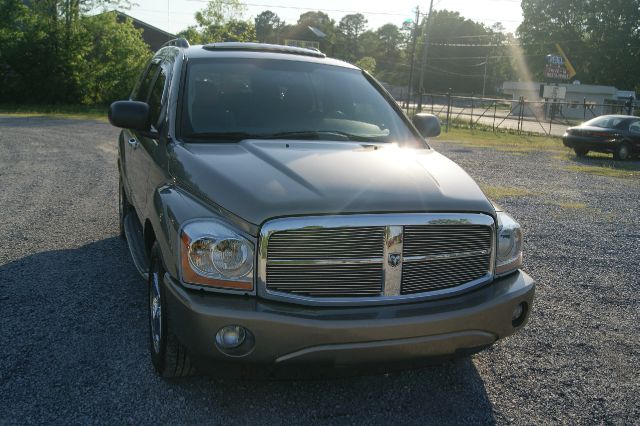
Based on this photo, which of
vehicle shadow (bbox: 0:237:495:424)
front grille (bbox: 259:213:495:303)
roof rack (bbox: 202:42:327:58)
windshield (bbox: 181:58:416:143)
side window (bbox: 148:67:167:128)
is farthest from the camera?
roof rack (bbox: 202:42:327:58)

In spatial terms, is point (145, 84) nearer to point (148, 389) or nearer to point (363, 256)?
point (148, 389)

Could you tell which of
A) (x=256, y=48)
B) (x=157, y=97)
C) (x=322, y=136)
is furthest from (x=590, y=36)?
(x=322, y=136)

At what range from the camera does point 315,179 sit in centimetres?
322

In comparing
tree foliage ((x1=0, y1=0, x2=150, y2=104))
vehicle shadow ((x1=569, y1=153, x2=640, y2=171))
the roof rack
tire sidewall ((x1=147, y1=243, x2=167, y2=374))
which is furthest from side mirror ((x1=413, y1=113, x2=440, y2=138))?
tree foliage ((x1=0, y1=0, x2=150, y2=104))

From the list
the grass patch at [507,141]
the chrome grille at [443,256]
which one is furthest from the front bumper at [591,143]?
the chrome grille at [443,256]

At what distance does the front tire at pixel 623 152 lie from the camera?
66.3 feet

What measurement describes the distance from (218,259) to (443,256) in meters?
1.12

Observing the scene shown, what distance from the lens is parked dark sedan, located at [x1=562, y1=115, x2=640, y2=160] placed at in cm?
2014

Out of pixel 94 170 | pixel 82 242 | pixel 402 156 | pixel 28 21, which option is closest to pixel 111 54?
pixel 28 21

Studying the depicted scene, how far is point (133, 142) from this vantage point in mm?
5211

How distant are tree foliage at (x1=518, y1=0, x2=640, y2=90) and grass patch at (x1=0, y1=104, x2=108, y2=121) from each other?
2805 inches

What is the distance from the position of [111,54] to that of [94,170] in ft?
95.8

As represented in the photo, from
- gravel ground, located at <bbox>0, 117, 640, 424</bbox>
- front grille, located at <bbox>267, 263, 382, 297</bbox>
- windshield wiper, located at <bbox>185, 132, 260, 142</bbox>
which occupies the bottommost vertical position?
gravel ground, located at <bbox>0, 117, 640, 424</bbox>

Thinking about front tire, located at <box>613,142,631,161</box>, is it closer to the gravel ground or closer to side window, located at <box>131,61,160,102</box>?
the gravel ground
